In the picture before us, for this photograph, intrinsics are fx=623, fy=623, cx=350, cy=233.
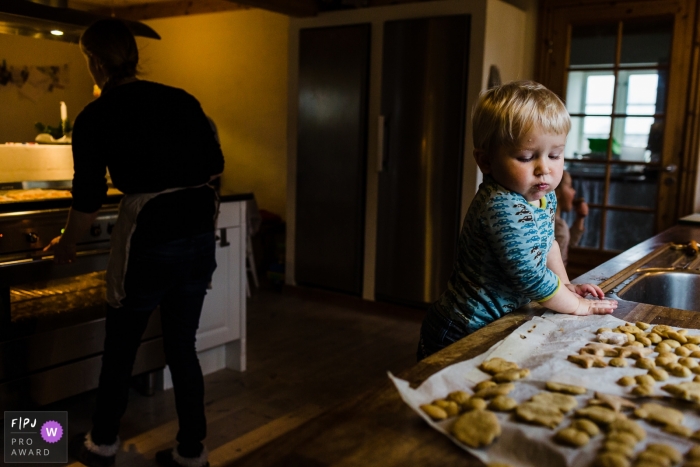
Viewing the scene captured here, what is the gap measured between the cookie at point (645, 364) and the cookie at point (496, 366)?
178mm

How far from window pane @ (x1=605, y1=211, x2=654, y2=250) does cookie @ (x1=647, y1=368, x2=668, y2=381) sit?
10.6ft

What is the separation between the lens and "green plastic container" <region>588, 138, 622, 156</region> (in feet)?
12.6

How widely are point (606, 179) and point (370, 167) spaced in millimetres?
1476

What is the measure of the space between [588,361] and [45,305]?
194 centimetres

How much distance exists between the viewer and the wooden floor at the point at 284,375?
2283 mm

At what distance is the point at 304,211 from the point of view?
4379 mm

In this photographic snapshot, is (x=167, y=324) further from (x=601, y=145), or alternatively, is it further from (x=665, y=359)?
(x=601, y=145)

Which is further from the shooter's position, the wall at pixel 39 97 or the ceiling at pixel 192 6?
the wall at pixel 39 97

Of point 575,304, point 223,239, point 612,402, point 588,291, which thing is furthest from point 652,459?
point 223,239

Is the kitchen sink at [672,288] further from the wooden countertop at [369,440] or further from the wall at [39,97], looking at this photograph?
the wall at [39,97]

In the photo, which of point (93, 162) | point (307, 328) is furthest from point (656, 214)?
point (93, 162)

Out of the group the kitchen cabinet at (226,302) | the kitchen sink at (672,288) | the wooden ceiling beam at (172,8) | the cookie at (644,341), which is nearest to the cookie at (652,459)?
the cookie at (644,341)

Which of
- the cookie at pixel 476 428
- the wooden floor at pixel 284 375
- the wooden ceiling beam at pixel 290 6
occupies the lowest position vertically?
the wooden floor at pixel 284 375

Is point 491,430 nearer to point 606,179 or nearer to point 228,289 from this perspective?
point 228,289
